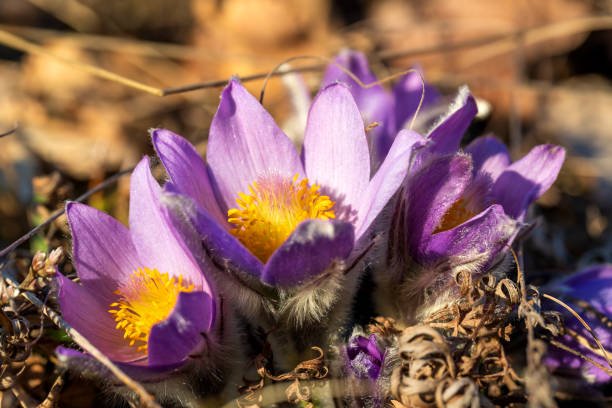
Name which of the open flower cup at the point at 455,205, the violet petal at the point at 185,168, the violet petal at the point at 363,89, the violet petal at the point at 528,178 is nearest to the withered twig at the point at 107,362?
the violet petal at the point at 185,168

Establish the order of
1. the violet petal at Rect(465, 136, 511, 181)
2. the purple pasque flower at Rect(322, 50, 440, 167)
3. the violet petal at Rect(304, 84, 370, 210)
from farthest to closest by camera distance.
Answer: the purple pasque flower at Rect(322, 50, 440, 167), the violet petal at Rect(465, 136, 511, 181), the violet petal at Rect(304, 84, 370, 210)

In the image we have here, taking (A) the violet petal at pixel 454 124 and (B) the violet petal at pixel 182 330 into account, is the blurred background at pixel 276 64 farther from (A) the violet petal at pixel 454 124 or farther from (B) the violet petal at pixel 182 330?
(B) the violet petal at pixel 182 330

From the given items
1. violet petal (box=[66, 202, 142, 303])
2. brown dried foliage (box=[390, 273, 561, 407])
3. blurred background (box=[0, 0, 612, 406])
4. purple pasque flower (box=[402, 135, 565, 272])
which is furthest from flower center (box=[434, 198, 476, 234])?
blurred background (box=[0, 0, 612, 406])

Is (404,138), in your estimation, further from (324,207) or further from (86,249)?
(86,249)

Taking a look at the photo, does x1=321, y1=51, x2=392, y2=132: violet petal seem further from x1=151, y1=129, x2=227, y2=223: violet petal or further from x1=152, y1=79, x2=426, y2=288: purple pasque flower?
x1=151, y1=129, x2=227, y2=223: violet petal

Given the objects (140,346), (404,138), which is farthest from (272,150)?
(140,346)

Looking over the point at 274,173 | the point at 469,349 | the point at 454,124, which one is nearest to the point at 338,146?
the point at 274,173
